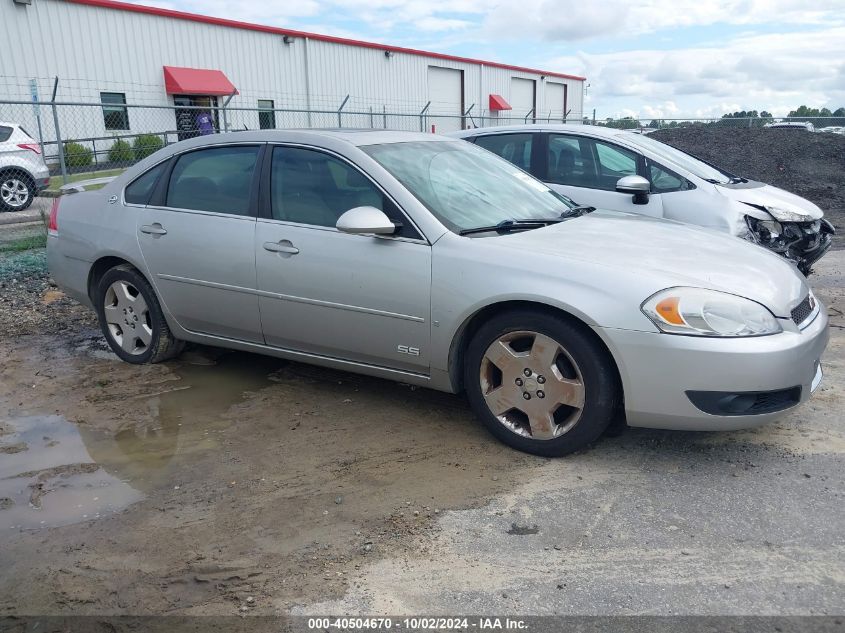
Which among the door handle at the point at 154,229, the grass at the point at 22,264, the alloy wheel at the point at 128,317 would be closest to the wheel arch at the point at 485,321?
the door handle at the point at 154,229

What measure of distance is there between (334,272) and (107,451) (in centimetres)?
154

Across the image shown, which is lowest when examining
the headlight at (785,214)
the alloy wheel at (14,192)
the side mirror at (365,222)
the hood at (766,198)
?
the alloy wheel at (14,192)

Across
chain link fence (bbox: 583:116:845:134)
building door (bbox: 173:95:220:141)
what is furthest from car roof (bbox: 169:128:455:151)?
chain link fence (bbox: 583:116:845:134)

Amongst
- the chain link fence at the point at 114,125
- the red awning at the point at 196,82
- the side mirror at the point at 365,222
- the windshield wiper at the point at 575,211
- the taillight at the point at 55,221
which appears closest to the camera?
the side mirror at the point at 365,222

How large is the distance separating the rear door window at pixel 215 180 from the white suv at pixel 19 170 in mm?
10176

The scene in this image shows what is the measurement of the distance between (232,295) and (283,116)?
24.7m

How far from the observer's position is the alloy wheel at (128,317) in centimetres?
512

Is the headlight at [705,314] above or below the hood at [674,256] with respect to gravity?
below

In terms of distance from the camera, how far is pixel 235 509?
3299mm

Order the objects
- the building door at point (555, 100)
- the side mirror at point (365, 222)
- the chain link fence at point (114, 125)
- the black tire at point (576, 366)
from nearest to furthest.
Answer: the black tire at point (576, 366) → the side mirror at point (365, 222) → the chain link fence at point (114, 125) → the building door at point (555, 100)

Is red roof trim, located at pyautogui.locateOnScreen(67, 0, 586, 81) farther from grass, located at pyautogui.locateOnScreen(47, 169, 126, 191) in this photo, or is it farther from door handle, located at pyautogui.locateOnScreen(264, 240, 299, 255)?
door handle, located at pyautogui.locateOnScreen(264, 240, 299, 255)

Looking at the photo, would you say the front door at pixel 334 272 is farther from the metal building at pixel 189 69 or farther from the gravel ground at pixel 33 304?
the metal building at pixel 189 69

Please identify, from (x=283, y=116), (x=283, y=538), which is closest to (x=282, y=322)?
(x=283, y=538)

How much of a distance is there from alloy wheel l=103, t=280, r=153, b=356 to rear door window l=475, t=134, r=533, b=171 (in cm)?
367
